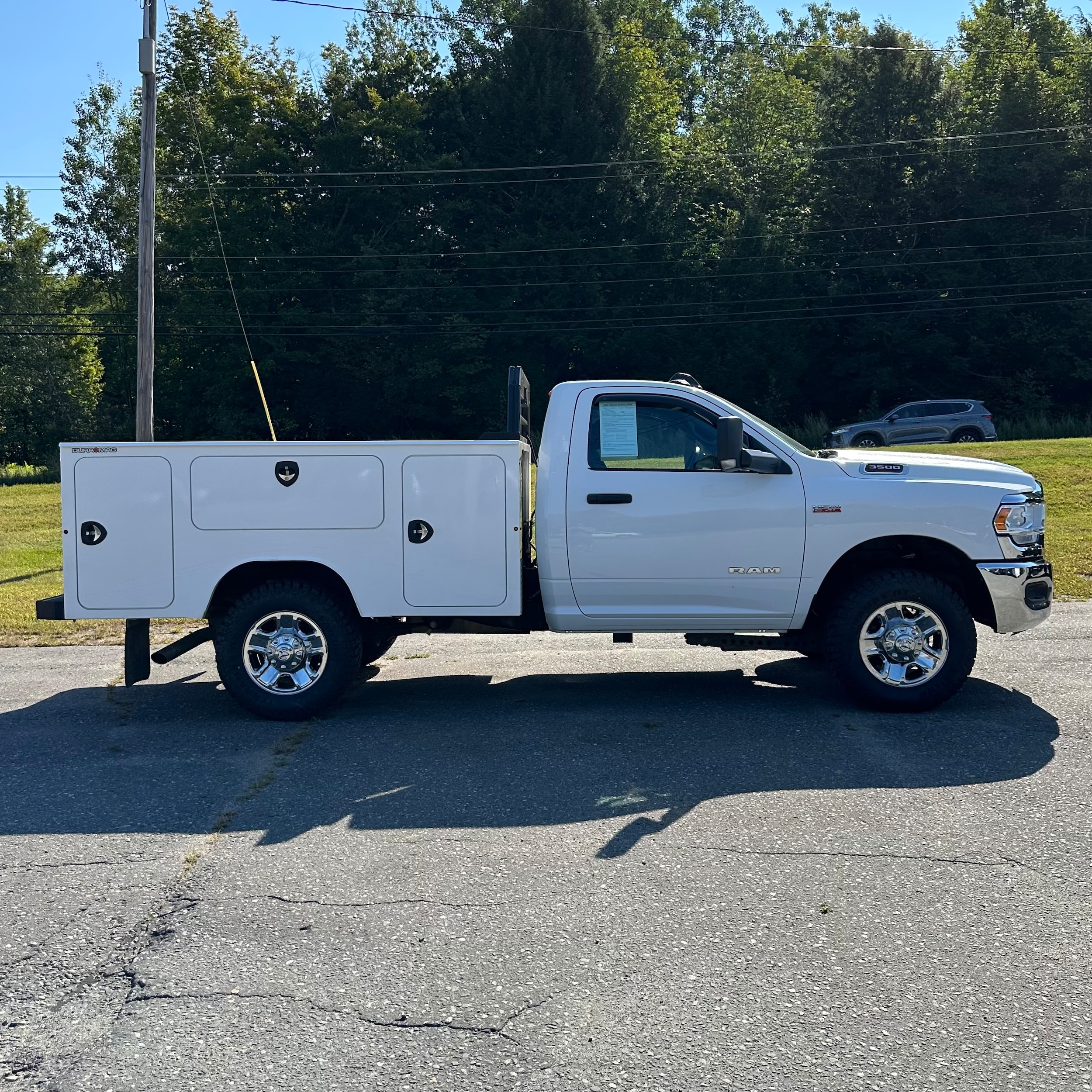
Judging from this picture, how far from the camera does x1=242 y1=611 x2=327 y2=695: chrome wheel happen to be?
7.48 m

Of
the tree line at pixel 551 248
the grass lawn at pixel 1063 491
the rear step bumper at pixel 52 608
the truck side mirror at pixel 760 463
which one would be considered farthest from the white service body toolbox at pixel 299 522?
the tree line at pixel 551 248

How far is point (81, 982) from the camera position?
3922 mm

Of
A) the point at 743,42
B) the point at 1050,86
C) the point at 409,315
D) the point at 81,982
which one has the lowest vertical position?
the point at 81,982

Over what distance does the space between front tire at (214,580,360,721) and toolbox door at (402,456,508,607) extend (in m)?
0.52

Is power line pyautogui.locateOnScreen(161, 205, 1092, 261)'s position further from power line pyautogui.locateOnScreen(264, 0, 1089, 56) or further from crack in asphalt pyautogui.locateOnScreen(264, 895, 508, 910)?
crack in asphalt pyautogui.locateOnScreen(264, 895, 508, 910)

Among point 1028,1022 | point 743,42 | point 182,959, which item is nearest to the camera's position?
point 1028,1022

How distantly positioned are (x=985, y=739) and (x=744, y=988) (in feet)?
11.4

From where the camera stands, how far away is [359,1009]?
3699mm

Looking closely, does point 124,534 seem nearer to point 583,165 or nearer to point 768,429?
point 768,429

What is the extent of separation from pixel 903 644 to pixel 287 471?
3978mm

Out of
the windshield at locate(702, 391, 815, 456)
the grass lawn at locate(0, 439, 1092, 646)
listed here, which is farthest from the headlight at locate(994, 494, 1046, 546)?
the grass lawn at locate(0, 439, 1092, 646)

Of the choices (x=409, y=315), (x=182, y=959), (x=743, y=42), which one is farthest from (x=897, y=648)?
(x=743, y=42)

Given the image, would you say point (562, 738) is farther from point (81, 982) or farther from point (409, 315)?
point (409, 315)

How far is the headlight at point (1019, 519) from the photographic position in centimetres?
732
